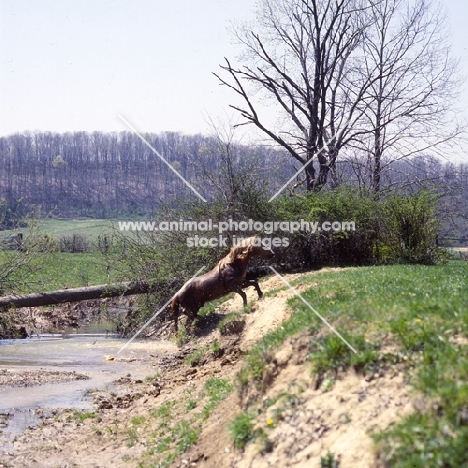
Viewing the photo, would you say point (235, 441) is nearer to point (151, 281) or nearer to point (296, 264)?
point (151, 281)

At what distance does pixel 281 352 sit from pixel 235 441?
1.36m

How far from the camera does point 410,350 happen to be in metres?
6.41

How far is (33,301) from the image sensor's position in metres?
20.3

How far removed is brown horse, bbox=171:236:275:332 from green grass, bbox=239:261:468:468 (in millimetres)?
5720

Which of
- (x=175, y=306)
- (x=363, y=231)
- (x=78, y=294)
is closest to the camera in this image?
(x=175, y=306)

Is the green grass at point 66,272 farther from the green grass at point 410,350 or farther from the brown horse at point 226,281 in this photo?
the green grass at point 410,350

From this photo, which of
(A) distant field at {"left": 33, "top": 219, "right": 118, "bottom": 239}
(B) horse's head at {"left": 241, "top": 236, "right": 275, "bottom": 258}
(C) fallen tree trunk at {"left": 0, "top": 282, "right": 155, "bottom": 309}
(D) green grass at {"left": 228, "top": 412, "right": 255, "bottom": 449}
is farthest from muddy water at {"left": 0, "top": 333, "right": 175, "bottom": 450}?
(A) distant field at {"left": 33, "top": 219, "right": 118, "bottom": 239}

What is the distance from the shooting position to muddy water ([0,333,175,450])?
37.5 feet

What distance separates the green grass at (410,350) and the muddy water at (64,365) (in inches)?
185

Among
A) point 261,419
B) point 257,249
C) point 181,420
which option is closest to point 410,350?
point 261,419

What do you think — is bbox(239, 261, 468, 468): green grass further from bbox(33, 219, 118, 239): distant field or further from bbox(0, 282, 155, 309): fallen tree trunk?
bbox(33, 219, 118, 239): distant field

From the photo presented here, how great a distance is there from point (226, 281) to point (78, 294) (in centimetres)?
698

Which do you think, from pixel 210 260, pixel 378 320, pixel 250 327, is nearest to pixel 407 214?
pixel 210 260

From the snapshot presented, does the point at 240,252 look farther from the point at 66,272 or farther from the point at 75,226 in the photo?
the point at 75,226
